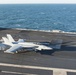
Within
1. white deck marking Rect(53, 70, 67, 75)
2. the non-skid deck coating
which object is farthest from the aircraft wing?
white deck marking Rect(53, 70, 67, 75)

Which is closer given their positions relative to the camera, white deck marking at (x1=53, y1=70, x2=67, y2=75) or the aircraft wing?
white deck marking at (x1=53, y1=70, x2=67, y2=75)

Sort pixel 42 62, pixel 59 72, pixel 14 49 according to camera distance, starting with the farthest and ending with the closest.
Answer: pixel 14 49, pixel 42 62, pixel 59 72

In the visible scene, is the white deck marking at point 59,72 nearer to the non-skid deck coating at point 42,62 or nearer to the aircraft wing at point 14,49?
the non-skid deck coating at point 42,62

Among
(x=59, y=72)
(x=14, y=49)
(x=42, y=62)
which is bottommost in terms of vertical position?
(x=59, y=72)

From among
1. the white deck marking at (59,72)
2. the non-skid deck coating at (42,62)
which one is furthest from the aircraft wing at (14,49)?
the white deck marking at (59,72)

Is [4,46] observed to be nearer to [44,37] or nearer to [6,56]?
[6,56]

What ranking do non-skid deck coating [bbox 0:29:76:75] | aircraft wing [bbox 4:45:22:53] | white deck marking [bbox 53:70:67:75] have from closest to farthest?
white deck marking [bbox 53:70:67:75]
non-skid deck coating [bbox 0:29:76:75]
aircraft wing [bbox 4:45:22:53]

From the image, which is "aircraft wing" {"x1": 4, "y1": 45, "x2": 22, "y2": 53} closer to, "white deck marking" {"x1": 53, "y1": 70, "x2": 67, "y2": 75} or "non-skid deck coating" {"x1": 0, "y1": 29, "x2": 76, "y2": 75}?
"non-skid deck coating" {"x1": 0, "y1": 29, "x2": 76, "y2": 75}

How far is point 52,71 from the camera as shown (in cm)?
4859

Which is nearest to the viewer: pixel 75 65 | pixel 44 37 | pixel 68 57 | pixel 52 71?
pixel 52 71

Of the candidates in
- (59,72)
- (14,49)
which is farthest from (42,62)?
(14,49)

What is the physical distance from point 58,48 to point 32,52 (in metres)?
8.14

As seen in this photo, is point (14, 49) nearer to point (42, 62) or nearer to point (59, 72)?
point (42, 62)

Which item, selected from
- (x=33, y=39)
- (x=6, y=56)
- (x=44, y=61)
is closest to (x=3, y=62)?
(x=6, y=56)
